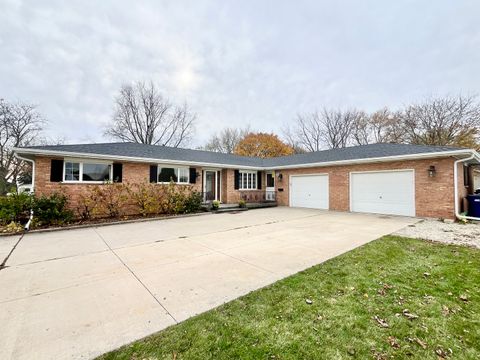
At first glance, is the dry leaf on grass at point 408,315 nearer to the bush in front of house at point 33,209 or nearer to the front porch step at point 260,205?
the bush in front of house at point 33,209

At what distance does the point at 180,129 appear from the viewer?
92.2ft

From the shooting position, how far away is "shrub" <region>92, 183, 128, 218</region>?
32.7ft

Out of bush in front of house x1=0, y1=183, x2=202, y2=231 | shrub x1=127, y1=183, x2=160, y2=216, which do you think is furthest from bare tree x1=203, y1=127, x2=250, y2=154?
shrub x1=127, y1=183, x2=160, y2=216

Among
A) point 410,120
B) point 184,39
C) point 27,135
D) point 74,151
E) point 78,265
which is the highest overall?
point 184,39

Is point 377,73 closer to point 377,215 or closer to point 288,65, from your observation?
point 288,65

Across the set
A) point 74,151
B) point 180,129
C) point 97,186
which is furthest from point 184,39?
point 180,129

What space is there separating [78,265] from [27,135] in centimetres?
2380

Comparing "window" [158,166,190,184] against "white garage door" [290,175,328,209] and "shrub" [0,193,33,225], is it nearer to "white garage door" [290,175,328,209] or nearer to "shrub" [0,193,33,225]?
"shrub" [0,193,33,225]

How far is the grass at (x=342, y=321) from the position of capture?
2064 mm

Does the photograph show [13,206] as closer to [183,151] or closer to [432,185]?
[183,151]

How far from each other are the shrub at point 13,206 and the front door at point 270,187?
42.5 ft

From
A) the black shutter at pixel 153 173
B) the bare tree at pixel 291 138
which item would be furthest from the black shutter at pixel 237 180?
the bare tree at pixel 291 138

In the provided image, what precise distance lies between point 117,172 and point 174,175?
9.49 ft

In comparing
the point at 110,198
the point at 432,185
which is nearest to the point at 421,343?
the point at 432,185
